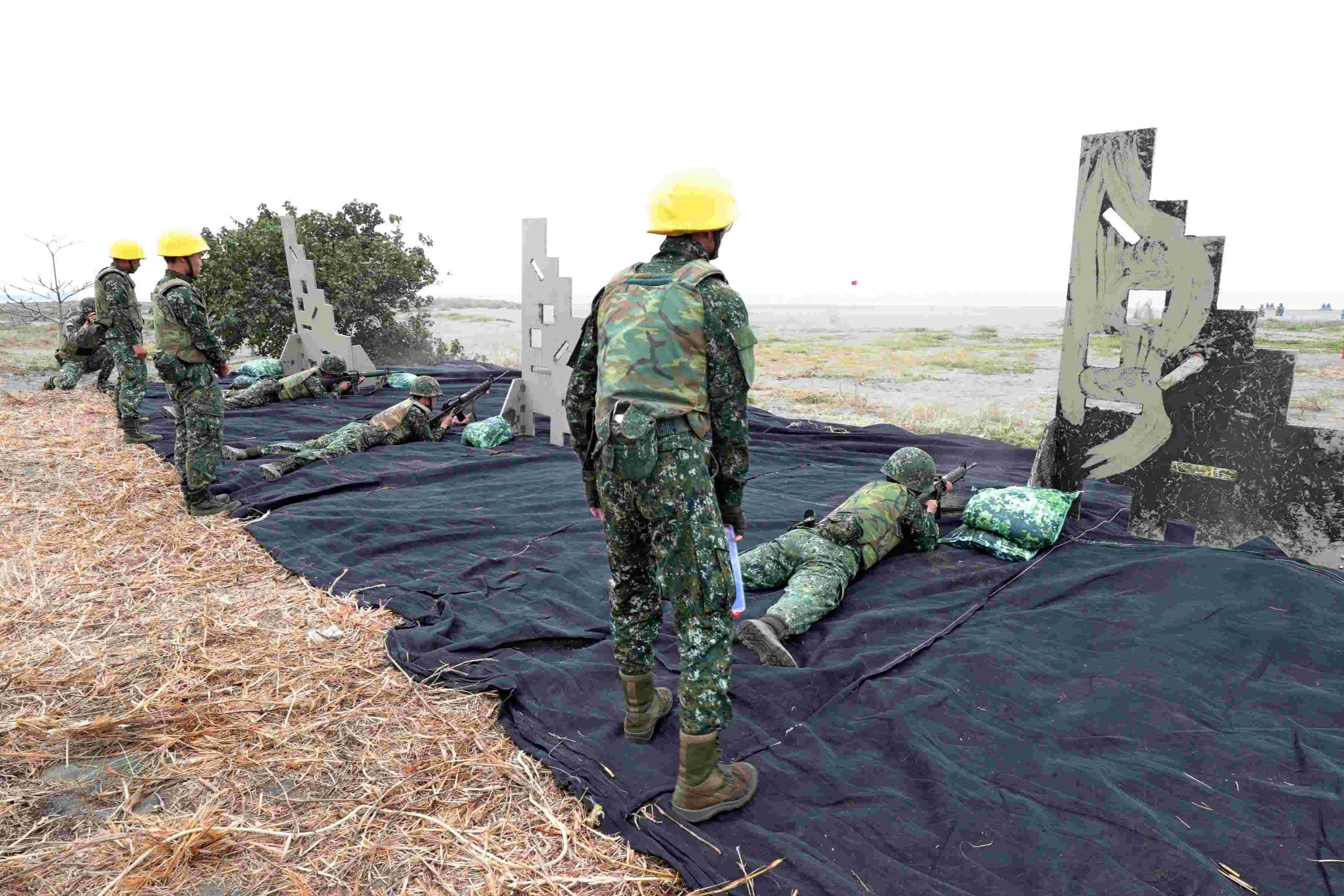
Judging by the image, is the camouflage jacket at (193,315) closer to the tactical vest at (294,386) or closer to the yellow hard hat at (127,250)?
the yellow hard hat at (127,250)

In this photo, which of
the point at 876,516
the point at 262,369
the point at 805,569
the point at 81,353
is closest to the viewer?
the point at 805,569

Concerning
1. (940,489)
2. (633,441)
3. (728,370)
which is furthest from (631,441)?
(940,489)

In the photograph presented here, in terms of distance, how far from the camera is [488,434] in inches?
321

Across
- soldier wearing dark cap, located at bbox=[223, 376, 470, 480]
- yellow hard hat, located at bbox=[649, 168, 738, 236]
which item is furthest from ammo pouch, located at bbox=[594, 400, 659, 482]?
soldier wearing dark cap, located at bbox=[223, 376, 470, 480]

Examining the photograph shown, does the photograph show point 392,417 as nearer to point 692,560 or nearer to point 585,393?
point 585,393

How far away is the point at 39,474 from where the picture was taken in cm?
678

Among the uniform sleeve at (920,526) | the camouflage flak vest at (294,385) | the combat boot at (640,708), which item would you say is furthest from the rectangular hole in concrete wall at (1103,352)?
the combat boot at (640,708)

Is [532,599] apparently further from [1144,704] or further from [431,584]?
[1144,704]

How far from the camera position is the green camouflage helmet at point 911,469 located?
4.56 m

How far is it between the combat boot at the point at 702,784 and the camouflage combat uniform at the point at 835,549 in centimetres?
Answer: 130

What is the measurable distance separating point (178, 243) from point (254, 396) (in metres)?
4.88

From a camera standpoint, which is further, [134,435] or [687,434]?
[134,435]

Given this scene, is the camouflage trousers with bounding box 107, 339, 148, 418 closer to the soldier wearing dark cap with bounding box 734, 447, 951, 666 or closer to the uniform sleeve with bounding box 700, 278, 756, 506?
the soldier wearing dark cap with bounding box 734, 447, 951, 666

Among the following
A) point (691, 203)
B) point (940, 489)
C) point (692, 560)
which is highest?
point (691, 203)
